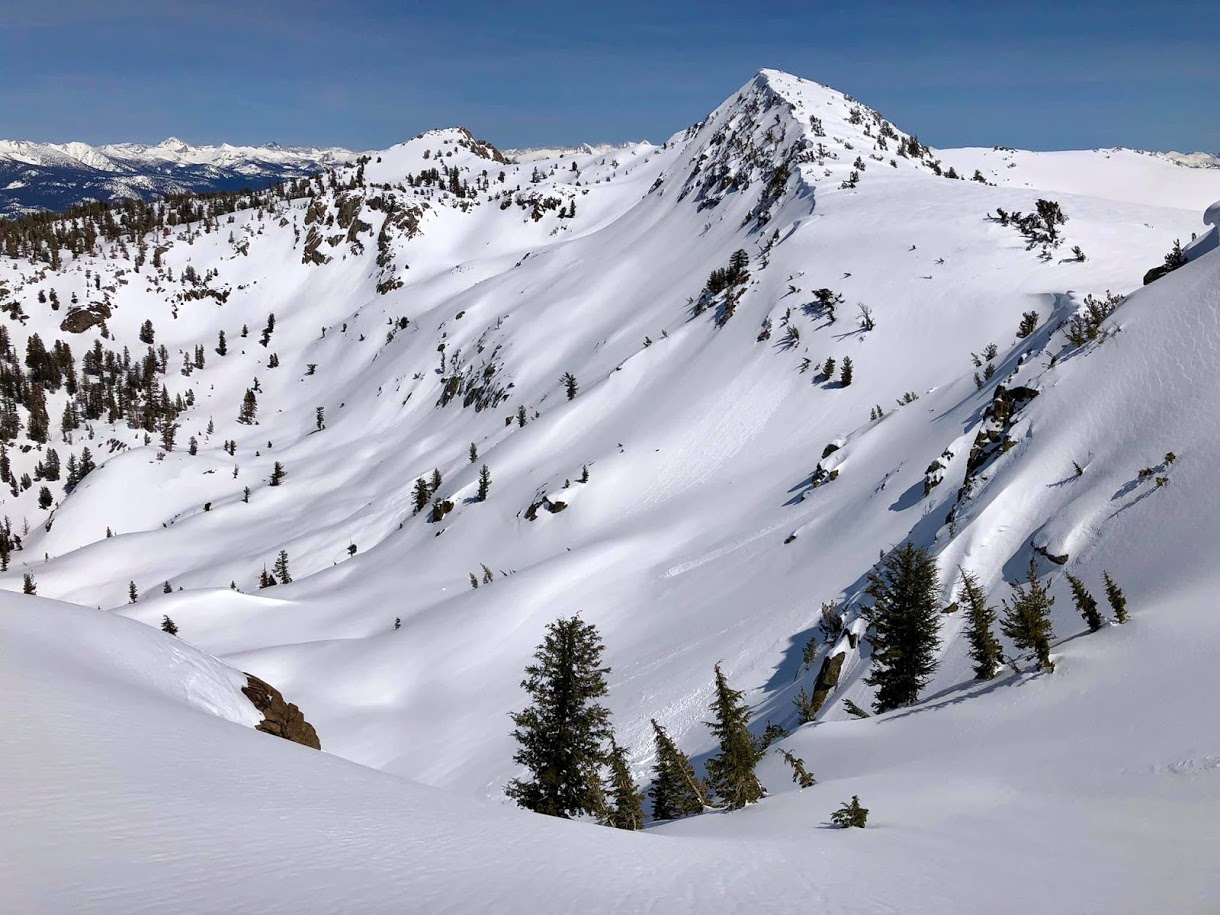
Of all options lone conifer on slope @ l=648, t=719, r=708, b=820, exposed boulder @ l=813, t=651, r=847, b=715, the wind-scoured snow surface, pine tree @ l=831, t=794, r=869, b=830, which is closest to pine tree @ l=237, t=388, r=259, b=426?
the wind-scoured snow surface

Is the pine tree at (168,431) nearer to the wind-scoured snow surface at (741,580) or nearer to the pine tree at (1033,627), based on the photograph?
the wind-scoured snow surface at (741,580)

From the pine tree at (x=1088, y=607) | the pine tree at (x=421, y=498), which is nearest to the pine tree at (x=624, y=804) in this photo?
the pine tree at (x=1088, y=607)

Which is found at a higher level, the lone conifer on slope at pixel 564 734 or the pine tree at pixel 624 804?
the lone conifer on slope at pixel 564 734

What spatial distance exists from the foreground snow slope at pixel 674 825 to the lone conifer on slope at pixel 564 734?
5412mm

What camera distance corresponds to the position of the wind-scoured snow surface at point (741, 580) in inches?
254

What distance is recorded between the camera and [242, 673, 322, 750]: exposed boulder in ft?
58.4

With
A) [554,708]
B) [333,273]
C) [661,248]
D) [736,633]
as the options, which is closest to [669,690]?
[736,633]

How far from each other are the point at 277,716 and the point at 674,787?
11099 millimetres

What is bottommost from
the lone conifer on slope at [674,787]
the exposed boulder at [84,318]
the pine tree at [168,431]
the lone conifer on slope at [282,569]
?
the lone conifer on slope at [674,787]

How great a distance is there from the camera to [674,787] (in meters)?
14.7

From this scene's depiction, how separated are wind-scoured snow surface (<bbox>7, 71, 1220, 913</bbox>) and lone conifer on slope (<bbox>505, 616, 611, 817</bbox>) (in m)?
2.62

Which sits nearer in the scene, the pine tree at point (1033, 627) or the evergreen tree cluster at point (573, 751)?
the pine tree at point (1033, 627)

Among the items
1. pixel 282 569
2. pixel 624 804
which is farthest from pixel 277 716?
pixel 282 569

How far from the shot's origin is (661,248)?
76938 millimetres
